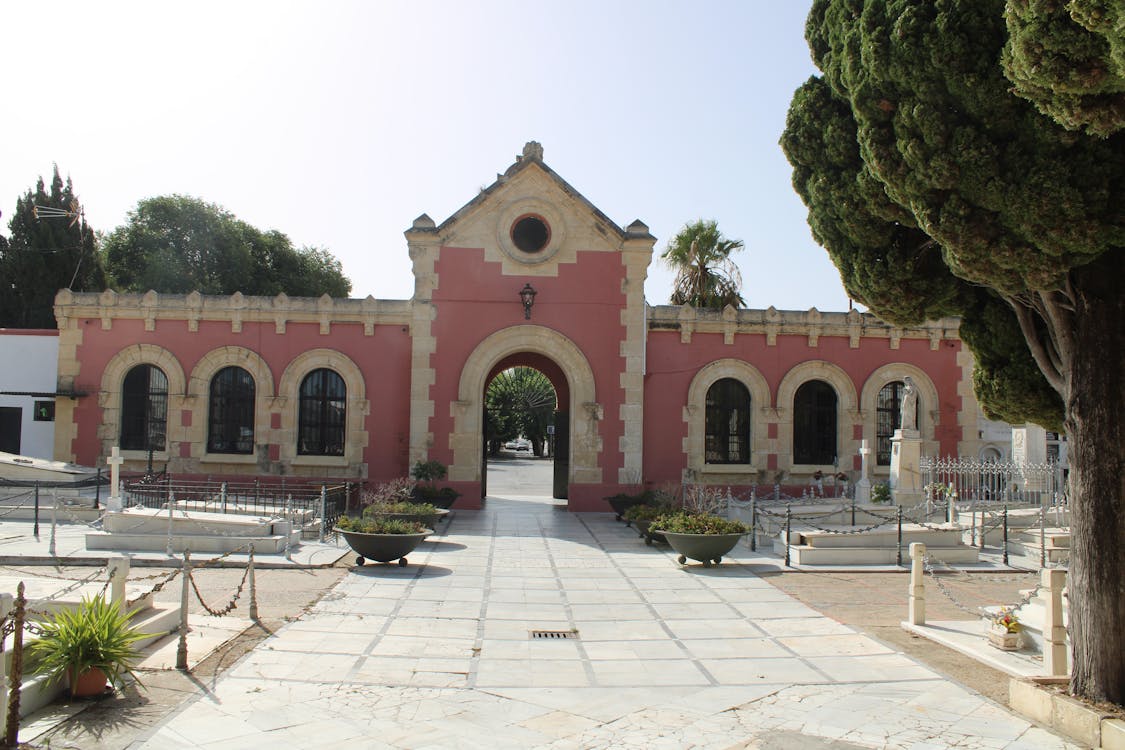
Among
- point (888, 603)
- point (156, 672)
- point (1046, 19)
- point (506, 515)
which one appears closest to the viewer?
point (1046, 19)

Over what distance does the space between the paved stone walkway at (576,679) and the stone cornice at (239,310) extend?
386 inches

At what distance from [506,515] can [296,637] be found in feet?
36.9

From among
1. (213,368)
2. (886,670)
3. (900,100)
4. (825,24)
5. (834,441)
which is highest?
(825,24)

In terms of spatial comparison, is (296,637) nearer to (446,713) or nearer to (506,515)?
(446,713)

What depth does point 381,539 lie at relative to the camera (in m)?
12.9

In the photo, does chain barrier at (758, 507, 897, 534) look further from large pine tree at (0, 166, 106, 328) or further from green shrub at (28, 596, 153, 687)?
large pine tree at (0, 166, 106, 328)

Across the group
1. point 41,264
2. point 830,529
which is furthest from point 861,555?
point 41,264

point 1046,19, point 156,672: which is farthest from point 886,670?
point 156,672

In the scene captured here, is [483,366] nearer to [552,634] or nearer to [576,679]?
[552,634]

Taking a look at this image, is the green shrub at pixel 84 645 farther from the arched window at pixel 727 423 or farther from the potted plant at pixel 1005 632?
the arched window at pixel 727 423

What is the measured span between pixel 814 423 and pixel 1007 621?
42.3 ft

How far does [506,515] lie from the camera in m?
20.2

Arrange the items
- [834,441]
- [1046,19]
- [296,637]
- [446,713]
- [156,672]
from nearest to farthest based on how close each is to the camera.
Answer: [1046,19], [446,713], [156,672], [296,637], [834,441]

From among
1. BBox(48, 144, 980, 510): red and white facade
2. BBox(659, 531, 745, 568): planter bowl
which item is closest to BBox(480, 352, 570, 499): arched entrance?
BBox(48, 144, 980, 510): red and white facade
